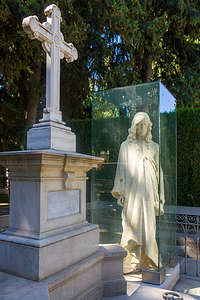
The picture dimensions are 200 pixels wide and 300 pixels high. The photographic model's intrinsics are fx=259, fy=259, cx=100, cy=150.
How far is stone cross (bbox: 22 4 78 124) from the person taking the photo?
101 inches

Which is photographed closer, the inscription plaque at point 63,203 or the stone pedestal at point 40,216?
the stone pedestal at point 40,216

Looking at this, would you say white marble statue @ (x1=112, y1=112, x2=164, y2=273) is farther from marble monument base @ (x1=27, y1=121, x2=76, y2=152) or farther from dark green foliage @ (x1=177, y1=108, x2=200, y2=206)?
dark green foliage @ (x1=177, y1=108, x2=200, y2=206)

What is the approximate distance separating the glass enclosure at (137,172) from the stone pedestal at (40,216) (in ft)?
6.20

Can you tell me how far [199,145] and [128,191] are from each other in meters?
3.95

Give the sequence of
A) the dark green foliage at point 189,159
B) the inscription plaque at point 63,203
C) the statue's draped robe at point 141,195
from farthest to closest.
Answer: the dark green foliage at point 189,159, the statue's draped robe at point 141,195, the inscription plaque at point 63,203

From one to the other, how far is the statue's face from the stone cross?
6.35 feet

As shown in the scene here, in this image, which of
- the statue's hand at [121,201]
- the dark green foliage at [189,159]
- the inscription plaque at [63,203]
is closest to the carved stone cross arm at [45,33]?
the inscription plaque at [63,203]

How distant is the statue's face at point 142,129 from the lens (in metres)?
4.36

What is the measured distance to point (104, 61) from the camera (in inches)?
353

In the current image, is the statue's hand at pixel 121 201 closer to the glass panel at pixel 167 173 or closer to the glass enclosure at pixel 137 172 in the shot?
the glass enclosure at pixel 137 172

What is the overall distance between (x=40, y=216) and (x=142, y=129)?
8.83 ft

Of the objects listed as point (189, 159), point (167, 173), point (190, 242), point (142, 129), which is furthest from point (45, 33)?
point (189, 159)

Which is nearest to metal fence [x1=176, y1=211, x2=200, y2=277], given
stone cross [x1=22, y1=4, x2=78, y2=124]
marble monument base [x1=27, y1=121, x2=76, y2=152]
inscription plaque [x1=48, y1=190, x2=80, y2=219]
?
inscription plaque [x1=48, y1=190, x2=80, y2=219]

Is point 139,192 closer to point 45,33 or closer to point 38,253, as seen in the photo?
point 38,253
